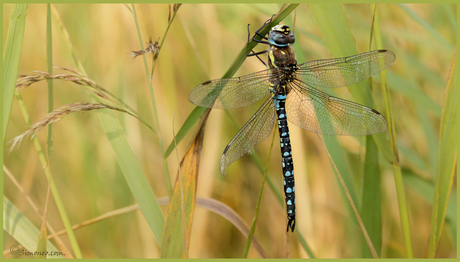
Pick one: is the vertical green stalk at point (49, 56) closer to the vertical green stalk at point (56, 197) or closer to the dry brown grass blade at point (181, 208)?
the vertical green stalk at point (56, 197)

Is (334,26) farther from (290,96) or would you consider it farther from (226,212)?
(226,212)

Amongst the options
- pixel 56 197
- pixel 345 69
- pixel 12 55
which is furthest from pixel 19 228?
pixel 345 69

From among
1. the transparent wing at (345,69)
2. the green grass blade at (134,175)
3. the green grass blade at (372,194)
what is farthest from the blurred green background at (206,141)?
the green grass blade at (134,175)

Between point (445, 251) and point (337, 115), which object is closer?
point (337, 115)

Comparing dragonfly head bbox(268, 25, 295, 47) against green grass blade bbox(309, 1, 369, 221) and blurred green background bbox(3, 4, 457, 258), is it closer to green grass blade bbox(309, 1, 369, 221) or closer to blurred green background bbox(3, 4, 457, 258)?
green grass blade bbox(309, 1, 369, 221)

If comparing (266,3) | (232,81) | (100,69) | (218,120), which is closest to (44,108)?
(100,69)

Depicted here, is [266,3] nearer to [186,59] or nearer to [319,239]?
[186,59]

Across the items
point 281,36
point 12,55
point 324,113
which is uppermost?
point 281,36
